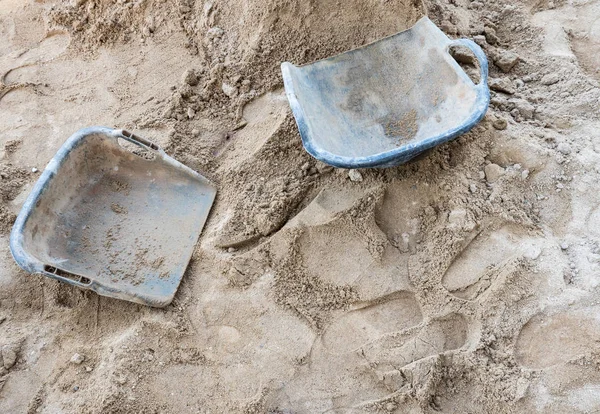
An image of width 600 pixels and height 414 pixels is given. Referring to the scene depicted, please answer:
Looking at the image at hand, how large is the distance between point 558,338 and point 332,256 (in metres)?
0.98

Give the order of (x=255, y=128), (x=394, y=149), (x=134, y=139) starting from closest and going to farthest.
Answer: (x=394, y=149) < (x=134, y=139) < (x=255, y=128)

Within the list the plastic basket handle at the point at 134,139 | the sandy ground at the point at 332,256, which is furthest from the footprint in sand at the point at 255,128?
the plastic basket handle at the point at 134,139

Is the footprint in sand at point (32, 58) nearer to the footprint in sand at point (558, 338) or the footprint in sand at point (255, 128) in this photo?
the footprint in sand at point (255, 128)

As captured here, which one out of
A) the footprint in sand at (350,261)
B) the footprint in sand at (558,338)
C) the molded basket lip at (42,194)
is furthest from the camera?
the footprint in sand at (350,261)

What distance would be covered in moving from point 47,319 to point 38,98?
1.53 meters

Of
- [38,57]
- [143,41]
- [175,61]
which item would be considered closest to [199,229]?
[175,61]

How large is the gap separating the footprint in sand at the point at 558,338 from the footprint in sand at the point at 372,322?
1.42ft

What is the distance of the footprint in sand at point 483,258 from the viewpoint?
2.28 m

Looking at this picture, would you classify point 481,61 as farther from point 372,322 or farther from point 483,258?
point 372,322

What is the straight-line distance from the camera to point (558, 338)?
2.12 meters

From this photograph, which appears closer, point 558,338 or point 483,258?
point 558,338

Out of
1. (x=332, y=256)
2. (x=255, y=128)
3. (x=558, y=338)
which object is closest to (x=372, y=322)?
(x=332, y=256)

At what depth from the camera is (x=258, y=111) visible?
290cm

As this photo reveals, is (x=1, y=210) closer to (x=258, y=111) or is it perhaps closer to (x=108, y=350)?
(x=108, y=350)
